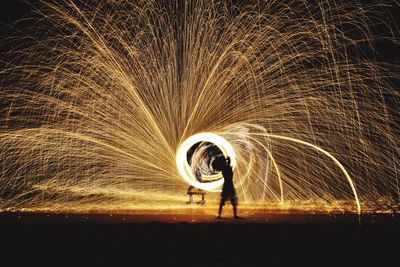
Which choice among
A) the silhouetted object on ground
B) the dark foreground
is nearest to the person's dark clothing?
the dark foreground

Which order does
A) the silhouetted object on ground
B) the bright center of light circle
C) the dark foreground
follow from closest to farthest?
the dark foreground
the bright center of light circle
the silhouetted object on ground

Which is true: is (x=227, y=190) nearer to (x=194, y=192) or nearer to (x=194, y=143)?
(x=194, y=143)

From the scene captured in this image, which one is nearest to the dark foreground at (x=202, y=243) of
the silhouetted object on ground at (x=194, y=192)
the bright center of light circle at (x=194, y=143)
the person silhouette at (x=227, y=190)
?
the person silhouette at (x=227, y=190)

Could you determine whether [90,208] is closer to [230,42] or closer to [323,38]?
[230,42]

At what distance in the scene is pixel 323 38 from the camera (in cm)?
1466

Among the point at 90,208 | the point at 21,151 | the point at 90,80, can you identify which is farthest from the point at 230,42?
the point at 21,151

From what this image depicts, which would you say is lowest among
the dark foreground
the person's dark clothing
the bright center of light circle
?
the dark foreground

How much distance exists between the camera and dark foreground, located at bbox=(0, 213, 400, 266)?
6.72 m

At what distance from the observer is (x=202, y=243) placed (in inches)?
327

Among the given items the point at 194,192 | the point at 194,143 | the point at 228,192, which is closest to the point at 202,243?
the point at 228,192

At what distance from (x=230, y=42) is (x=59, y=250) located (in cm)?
944

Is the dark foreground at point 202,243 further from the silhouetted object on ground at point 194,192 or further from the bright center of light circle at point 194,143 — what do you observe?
the silhouetted object on ground at point 194,192

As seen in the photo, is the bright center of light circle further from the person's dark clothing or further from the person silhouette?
the person's dark clothing

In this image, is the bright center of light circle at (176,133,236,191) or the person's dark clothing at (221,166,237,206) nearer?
the person's dark clothing at (221,166,237,206)
